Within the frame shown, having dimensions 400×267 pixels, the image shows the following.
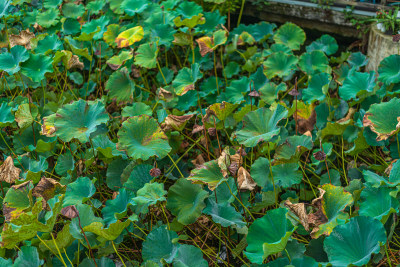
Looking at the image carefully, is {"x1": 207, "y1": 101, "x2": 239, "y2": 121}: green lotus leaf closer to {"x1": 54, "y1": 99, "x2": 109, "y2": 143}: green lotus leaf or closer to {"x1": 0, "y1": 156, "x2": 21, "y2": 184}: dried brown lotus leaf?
{"x1": 54, "y1": 99, "x2": 109, "y2": 143}: green lotus leaf

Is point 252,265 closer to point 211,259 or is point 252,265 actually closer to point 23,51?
point 211,259

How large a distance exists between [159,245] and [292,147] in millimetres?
664

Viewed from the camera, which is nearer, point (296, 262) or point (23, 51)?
point (296, 262)

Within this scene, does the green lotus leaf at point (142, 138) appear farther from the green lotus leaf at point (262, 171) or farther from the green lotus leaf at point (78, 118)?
the green lotus leaf at point (262, 171)

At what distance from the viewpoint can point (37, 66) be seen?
211 centimetres

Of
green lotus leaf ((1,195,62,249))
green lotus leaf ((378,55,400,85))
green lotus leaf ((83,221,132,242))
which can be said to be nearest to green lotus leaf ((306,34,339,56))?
green lotus leaf ((378,55,400,85))

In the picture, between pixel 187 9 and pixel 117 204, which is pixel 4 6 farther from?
pixel 117 204

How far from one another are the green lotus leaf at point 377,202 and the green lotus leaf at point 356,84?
26.5 inches

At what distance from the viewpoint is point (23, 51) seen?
2062mm

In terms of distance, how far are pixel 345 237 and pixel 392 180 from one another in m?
0.35

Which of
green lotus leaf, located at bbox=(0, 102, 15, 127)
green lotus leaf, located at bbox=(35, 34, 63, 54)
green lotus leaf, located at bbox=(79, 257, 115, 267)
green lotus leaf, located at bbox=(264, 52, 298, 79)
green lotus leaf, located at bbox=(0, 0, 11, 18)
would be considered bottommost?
green lotus leaf, located at bbox=(79, 257, 115, 267)

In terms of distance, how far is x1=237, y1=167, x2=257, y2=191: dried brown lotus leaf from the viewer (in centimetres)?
145

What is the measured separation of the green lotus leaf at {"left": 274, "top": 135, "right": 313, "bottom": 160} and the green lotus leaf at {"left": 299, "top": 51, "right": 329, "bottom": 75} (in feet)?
2.29

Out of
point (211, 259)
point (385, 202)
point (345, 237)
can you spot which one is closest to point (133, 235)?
point (211, 259)
